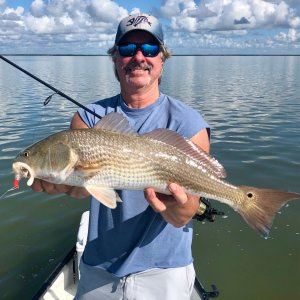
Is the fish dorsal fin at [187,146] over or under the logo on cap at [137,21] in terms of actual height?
under

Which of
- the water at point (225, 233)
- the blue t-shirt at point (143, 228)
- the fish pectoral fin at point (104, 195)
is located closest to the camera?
the fish pectoral fin at point (104, 195)

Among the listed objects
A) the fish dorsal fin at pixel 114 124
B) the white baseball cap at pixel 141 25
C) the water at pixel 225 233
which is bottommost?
the water at pixel 225 233

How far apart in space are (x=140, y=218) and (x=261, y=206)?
44.4 inches

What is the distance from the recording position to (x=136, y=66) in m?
3.66

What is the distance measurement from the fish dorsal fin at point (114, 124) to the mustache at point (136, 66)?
2.06 ft

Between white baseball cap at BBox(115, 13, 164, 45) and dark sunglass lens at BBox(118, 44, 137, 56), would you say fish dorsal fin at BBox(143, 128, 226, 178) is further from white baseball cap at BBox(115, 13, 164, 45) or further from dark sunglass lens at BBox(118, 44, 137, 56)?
white baseball cap at BBox(115, 13, 164, 45)

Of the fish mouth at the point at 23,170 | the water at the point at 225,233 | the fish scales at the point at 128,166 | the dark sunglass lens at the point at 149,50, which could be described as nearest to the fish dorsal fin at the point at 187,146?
the fish scales at the point at 128,166

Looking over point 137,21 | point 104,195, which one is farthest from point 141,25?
point 104,195

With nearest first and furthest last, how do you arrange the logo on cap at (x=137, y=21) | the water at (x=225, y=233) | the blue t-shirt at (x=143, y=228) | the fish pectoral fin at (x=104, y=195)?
the fish pectoral fin at (x=104, y=195) → the blue t-shirt at (x=143, y=228) → the logo on cap at (x=137, y=21) → the water at (x=225, y=233)

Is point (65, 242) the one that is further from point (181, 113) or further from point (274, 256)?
point (181, 113)

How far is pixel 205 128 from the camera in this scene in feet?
11.9

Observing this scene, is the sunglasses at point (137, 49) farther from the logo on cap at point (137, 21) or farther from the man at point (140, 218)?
the logo on cap at point (137, 21)

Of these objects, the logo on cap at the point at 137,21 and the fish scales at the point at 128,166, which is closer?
the fish scales at the point at 128,166

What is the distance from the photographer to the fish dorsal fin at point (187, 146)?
3.31m
